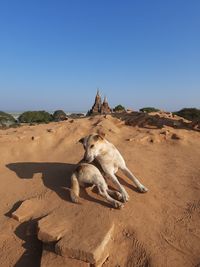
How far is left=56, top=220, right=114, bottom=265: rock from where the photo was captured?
10.6 feet

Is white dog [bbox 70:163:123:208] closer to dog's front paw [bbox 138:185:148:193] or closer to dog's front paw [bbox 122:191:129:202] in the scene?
dog's front paw [bbox 122:191:129:202]

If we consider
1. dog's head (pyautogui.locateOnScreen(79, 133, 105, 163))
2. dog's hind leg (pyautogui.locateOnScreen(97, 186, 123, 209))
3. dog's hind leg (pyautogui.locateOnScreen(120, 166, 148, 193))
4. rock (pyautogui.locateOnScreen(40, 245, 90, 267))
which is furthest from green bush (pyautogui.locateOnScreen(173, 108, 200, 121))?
rock (pyautogui.locateOnScreen(40, 245, 90, 267))

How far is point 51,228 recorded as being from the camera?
12.2 feet

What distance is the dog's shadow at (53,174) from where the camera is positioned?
4.79 meters

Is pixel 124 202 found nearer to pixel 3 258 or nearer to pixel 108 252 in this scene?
pixel 108 252

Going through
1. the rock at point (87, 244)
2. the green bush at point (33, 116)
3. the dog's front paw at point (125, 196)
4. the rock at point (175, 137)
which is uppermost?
the rock at point (175, 137)

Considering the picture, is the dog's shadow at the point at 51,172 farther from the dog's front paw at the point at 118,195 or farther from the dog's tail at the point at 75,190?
the dog's front paw at the point at 118,195

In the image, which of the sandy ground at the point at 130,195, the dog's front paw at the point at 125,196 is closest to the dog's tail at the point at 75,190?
the sandy ground at the point at 130,195

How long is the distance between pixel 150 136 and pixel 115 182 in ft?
12.8

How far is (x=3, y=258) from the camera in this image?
368cm

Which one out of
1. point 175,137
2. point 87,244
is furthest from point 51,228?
point 175,137

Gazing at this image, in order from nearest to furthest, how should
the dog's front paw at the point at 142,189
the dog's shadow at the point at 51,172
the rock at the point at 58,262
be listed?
the rock at the point at 58,262, the dog's front paw at the point at 142,189, the dog's shadow at the point at 51,172

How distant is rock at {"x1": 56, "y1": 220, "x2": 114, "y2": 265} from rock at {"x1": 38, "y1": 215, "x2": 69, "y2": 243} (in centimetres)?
13

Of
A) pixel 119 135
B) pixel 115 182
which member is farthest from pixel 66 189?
pixel 119 135
